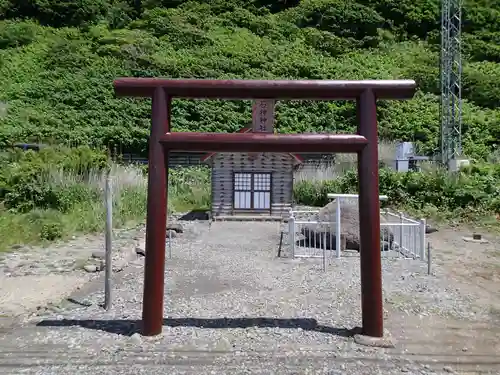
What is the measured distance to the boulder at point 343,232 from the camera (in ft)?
30.4

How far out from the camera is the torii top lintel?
446 centimetres

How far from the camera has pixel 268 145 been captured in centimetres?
451

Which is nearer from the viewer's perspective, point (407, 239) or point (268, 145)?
point (268, 145)

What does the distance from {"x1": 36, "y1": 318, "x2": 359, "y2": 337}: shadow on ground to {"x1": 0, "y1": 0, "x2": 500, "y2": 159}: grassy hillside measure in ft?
60.8

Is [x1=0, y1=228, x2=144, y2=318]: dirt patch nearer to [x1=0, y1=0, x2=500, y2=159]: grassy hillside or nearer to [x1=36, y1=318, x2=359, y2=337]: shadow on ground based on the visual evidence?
[x1=36, y1=318, x2=359, y2=337]: shadow on ground

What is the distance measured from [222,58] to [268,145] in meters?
26.6

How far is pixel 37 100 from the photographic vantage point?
2483cm

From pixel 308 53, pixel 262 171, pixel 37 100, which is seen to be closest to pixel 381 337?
pixel 262 171

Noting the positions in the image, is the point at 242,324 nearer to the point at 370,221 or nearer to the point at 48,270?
the point at 370,221

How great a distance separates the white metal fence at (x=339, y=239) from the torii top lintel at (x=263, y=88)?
13.8ft

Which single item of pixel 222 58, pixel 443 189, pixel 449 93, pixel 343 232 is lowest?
pixel 343 232

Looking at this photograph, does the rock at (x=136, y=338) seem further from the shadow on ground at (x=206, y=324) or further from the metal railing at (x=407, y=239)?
the metal railing at (x=407, y=239)

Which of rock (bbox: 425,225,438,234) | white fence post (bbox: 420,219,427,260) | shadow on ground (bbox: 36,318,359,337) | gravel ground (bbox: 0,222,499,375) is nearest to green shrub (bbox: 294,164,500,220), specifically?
rock (bbox: 425,225,438,234)

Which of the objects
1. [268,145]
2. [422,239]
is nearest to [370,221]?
[268,145]
